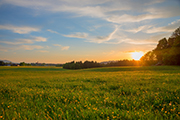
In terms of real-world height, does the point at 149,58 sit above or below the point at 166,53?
below

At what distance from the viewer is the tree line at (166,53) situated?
4041cm

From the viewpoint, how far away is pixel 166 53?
140 feet

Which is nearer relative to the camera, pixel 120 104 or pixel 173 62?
pixel 120 104

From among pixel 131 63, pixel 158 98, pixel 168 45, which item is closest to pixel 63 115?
pixel 158 98

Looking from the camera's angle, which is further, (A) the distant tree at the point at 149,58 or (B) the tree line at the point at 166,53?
(A) the distant tree at the point at 149,58

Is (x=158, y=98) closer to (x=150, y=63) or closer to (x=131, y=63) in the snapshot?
(x=150, y=63)

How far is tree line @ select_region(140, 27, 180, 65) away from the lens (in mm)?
40406

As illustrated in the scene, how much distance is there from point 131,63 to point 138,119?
257 ft

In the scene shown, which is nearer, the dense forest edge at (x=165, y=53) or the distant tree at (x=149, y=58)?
the dense forest edge at (x=165, y=53)

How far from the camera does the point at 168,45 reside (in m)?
51.3

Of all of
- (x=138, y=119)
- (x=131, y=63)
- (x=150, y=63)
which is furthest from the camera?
(x=131, y=63)

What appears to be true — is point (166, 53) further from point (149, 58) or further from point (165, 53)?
point (149, 58)

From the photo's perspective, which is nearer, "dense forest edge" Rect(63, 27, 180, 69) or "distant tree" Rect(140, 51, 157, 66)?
"dense forest edge" Rect(63, 27, 180, 69)

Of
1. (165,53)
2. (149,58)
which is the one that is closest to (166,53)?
(165,53)
